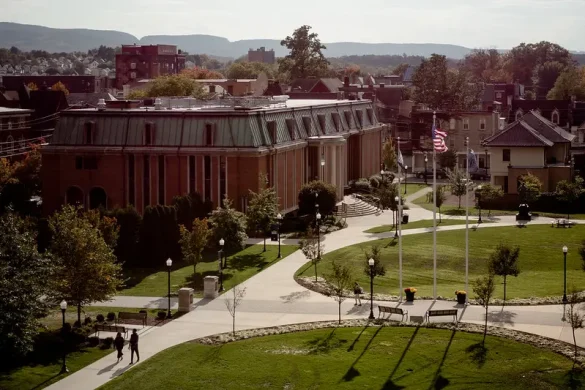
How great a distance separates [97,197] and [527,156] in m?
39.8

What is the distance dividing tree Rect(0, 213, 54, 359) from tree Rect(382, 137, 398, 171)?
2746 inches

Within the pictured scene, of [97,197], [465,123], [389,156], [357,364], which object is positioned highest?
[465,123]

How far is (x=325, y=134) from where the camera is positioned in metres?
87.4

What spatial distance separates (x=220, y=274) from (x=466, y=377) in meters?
20.0

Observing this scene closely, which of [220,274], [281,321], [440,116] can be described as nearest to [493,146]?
[440,116]

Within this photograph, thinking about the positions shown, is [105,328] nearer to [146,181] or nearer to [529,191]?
[146,181]

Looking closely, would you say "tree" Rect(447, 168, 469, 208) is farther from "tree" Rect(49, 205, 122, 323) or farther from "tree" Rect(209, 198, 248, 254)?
"tree" Rect(49, 205, 122, 323)

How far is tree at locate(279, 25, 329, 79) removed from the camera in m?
180

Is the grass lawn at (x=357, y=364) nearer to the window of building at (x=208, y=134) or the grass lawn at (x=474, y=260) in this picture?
the grass lawn at (x=474, y=260)

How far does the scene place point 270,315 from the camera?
49.1 m

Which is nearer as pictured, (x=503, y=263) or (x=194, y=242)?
(x=503, y=263)

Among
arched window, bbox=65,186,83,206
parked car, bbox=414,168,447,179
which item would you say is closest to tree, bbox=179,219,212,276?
arched window, bbox=65,186,83,206

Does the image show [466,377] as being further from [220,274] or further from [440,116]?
[440,116]

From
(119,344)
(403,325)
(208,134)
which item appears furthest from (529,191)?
(119,344)
